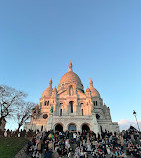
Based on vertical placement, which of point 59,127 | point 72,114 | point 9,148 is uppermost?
point 72,114

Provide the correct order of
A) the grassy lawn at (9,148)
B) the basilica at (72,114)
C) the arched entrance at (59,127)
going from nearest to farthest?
the grassy lawn at (9,148) → the basilica at (72,114) → the arched entrance at (59,127)

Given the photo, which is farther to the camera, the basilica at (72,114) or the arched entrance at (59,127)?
the arched entrance at (59,127)

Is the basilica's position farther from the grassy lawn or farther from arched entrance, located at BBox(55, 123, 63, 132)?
the grassy lawn

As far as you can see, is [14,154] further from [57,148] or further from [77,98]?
[77,98]

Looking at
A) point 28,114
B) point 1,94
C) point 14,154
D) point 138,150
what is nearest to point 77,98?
point 28,114

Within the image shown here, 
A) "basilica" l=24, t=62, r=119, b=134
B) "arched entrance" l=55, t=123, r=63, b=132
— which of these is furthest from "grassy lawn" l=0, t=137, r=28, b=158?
"arched entrance" l=55, t=123, r=63, b=132

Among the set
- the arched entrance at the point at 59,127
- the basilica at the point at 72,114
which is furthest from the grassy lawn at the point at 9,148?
the arched entrance at the point at 59,127

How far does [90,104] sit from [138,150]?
20818mm

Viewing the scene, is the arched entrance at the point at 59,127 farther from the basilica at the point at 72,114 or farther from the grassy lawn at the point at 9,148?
the grassy lawn at the point at 9,148

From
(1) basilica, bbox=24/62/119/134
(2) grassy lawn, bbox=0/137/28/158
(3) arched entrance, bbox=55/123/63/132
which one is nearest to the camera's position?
(2) grassy lawn, bbox=0/137/28/158

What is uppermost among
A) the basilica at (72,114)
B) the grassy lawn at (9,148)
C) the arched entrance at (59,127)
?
the basilica at (72,114)

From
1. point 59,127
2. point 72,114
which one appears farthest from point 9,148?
point 72,114

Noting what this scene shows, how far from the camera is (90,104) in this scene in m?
35.3

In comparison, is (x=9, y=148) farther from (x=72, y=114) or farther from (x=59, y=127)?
(x=72, y=114)
